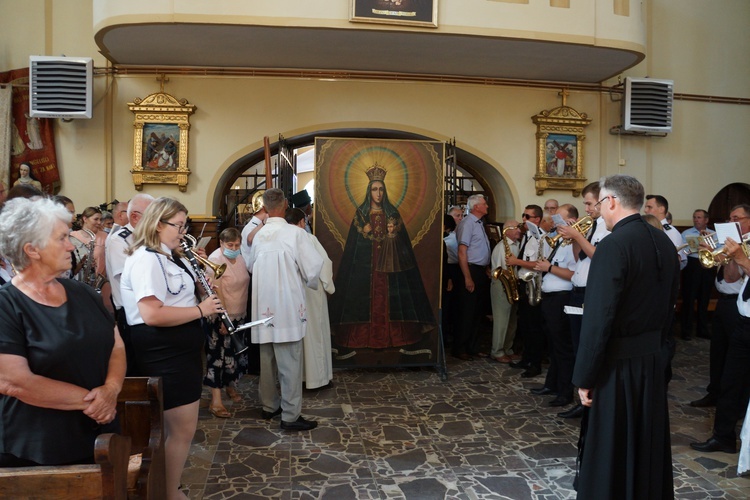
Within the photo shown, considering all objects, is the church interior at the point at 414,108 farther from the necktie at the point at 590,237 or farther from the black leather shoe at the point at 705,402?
the necktie at the point at 590,237

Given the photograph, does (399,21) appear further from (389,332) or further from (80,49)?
(80,49)

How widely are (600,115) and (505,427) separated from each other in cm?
642

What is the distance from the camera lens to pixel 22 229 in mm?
2338

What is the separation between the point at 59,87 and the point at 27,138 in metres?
0.92

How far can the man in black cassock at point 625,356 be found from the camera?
3023 millimetres

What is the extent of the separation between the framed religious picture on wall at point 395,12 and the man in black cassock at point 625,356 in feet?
16.3

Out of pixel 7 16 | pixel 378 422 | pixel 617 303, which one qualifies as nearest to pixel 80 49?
pixel 7 16

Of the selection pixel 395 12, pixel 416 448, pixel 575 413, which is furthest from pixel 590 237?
pixel 395 12

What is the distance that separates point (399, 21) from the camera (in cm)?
748

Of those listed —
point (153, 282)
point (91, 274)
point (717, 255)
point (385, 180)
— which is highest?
point (385, 180)

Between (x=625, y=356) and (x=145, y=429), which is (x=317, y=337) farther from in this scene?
(x=625, y=356)

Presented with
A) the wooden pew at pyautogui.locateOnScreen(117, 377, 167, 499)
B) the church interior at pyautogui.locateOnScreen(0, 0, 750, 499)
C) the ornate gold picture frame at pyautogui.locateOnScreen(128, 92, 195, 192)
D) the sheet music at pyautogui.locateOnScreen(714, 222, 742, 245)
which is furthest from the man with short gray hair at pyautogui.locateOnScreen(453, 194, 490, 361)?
the wooden pew at pyautogui.locateOnScreen(117, 377, 167, 499)

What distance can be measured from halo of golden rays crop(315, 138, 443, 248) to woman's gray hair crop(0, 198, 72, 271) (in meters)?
4.04

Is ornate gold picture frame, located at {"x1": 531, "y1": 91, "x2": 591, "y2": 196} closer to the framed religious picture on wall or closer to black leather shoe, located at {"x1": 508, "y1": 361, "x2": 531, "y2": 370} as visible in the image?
the framed religious picture on wall
